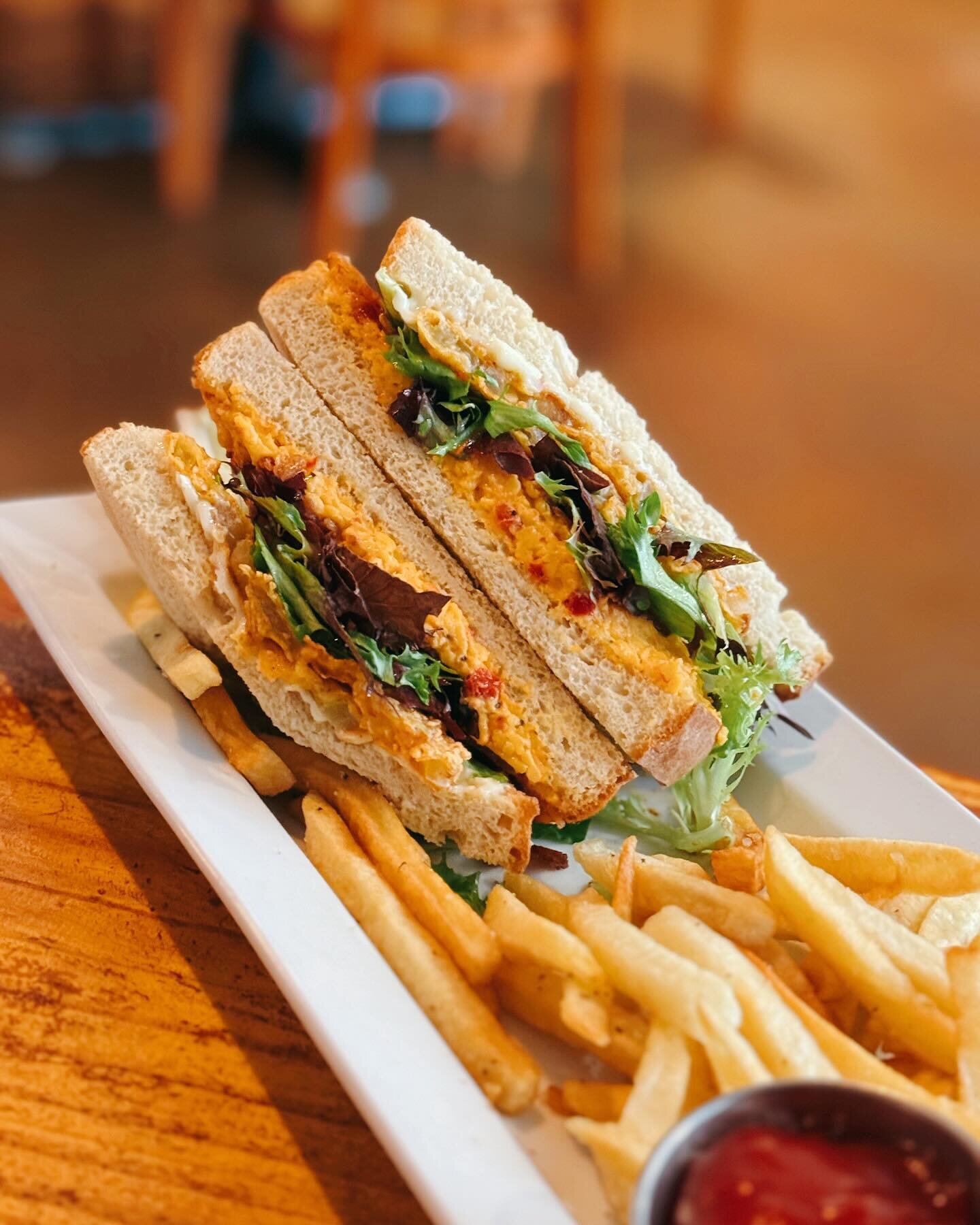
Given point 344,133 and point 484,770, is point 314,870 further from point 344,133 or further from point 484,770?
point 344,133

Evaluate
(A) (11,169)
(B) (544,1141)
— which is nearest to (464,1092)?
(B) (544,1141)

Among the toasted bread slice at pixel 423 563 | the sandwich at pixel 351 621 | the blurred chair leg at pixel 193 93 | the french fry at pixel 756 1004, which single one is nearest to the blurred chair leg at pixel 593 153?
the blurred chair leg at pixel 193 93

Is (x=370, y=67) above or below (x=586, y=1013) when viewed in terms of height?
above

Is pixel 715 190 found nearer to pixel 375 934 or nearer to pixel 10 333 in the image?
pixel 10 333

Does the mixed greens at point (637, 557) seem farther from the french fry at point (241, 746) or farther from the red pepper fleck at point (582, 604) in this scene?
the french fry at point (241, 746)

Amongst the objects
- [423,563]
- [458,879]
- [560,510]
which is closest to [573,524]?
[560,510]

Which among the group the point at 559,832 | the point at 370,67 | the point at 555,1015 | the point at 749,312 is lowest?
the point at 749,312

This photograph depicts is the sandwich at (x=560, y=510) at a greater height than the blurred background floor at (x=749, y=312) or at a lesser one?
greater

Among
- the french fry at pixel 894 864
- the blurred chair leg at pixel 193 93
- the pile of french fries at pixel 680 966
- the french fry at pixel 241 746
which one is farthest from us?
the blurred chair leg at pixel 193 93

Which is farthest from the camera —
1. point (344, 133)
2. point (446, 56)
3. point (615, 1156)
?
point (344, 133)
